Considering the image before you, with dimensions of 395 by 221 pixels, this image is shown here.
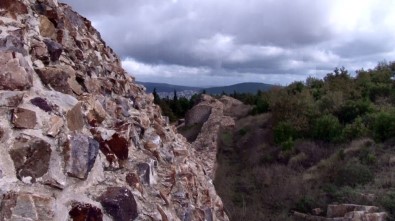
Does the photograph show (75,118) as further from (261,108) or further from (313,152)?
(261,108)

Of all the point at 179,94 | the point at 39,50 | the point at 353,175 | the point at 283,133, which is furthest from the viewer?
the point at 179,94

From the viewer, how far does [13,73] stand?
2.91 metres

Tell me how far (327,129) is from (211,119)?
634 centimetres

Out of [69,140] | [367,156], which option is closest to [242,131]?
[367,156]

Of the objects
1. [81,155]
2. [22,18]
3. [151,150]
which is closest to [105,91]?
[151,150]

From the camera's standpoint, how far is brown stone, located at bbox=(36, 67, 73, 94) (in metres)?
3.20

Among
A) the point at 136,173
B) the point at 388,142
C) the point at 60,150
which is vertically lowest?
the point at 388,142

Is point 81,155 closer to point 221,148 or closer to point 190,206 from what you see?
point 190,206

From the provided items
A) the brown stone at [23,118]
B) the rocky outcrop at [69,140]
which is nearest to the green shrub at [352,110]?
the rocky outcrop at [69,140]

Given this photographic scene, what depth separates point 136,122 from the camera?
426 cm

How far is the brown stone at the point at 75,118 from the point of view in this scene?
3044 mm

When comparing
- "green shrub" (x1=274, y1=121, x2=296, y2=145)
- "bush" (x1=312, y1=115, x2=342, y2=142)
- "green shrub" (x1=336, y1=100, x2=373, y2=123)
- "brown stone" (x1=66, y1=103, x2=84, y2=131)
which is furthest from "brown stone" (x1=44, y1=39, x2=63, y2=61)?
"green shrub" (x1=336, y1=100, x2=373, y2=123)

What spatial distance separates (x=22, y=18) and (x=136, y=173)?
132 centimetres

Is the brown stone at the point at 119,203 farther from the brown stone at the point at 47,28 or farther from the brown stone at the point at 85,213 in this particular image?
the brown stone at the point at 47,28
